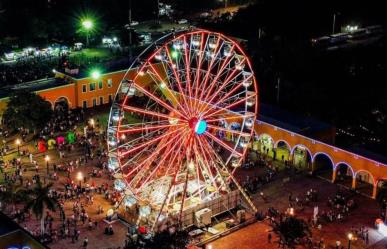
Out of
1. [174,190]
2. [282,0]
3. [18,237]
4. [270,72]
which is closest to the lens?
[18,237]

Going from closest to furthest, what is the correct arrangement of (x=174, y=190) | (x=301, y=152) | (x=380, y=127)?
(x=174, y=190) → (x=301, y=152) → (x=380, y=127)

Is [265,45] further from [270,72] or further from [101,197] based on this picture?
[101,197]

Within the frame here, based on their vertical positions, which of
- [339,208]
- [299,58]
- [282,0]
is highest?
[282,0]

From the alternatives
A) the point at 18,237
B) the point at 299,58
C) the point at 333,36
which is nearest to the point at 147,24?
the point at 333,36

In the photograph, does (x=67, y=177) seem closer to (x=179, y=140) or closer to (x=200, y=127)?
(x=179, y=140)

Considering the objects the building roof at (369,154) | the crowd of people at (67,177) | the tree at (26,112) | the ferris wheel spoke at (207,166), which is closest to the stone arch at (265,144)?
the building roof at (369,154)

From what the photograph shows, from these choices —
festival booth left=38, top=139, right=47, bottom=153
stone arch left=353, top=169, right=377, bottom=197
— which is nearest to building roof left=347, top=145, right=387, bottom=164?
stone arch left=353, top=169, right=377, bottom=197

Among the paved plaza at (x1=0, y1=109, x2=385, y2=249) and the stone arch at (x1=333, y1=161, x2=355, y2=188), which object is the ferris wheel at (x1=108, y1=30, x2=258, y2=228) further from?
the stone arch at (x1=333, y1=161, x2=355, y2=188)

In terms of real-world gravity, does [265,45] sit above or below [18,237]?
A: above
